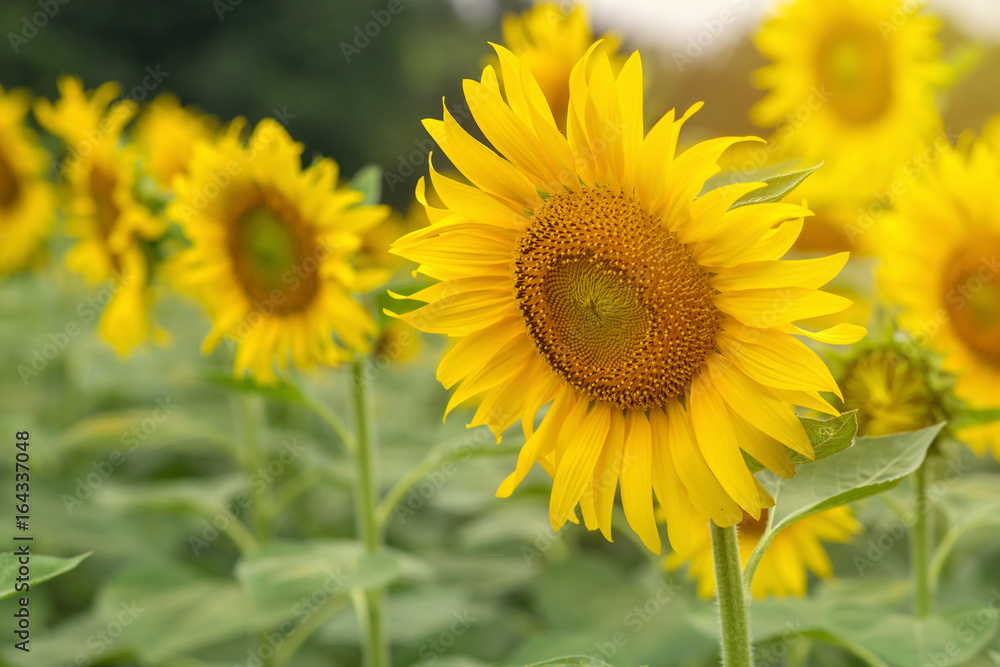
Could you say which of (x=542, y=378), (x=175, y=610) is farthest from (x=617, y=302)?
(x=175, y=610)

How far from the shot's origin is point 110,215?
243 cm

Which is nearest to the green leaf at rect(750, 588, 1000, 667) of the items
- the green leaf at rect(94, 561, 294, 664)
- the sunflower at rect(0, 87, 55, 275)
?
the green leaf at rect(94, 561, 294, 664)

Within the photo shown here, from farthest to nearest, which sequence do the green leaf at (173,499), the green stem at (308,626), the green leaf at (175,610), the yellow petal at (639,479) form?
the green leaf at (173,499) < the green stem at (308,626) < the green leaf at (175,610) < the yellow petal at (639,479)

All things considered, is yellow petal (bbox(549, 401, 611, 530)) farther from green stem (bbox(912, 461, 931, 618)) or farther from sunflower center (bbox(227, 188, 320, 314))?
sunflower center (bbox(227, 188, 320, 314))

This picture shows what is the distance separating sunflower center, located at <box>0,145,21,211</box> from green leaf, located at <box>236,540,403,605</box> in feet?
8.37

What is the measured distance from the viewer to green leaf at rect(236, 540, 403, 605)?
5.16 feet

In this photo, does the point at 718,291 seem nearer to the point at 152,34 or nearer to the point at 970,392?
the point at 970,392

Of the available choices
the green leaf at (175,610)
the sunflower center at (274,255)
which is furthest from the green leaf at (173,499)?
the sunflower center at (274,255)

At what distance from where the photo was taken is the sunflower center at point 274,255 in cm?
194

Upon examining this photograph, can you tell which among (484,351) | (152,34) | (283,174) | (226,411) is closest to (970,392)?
(484,351)

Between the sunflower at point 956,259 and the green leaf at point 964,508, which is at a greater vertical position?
the sunflower at point 956,259

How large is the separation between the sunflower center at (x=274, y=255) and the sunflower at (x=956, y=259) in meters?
1.24

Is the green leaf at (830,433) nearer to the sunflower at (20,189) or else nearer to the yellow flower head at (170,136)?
the yellow flower head at (170,136)

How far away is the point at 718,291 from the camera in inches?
39.2
